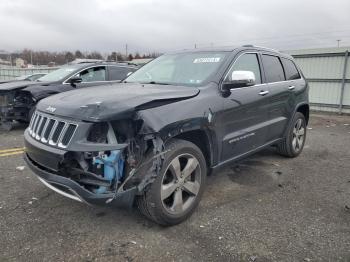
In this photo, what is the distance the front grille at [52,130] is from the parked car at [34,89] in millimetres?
4747

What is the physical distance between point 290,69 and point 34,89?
18.9ft

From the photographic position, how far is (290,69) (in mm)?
5832

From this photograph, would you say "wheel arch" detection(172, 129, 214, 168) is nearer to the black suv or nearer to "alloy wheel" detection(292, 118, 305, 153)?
the black suv

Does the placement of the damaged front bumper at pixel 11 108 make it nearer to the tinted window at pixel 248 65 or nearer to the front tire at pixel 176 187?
the tinted window at pixel 248 65

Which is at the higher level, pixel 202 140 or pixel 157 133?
pixel 157 133

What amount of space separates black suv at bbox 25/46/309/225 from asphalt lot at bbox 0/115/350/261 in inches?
12.8

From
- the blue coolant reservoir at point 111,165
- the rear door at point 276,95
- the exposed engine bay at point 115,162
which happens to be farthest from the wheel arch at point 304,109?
the blue coolant reservoir at point 111,165

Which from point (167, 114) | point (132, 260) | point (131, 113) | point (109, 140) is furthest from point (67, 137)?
point (132, 260)

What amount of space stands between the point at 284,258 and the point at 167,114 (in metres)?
1.64

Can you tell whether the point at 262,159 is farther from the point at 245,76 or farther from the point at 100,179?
the point at 100,179

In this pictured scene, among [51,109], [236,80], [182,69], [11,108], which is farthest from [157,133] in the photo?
[11,108]

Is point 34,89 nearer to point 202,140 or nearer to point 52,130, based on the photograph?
point 52,130

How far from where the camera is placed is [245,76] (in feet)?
12.8

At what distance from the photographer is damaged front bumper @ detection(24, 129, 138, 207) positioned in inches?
111
